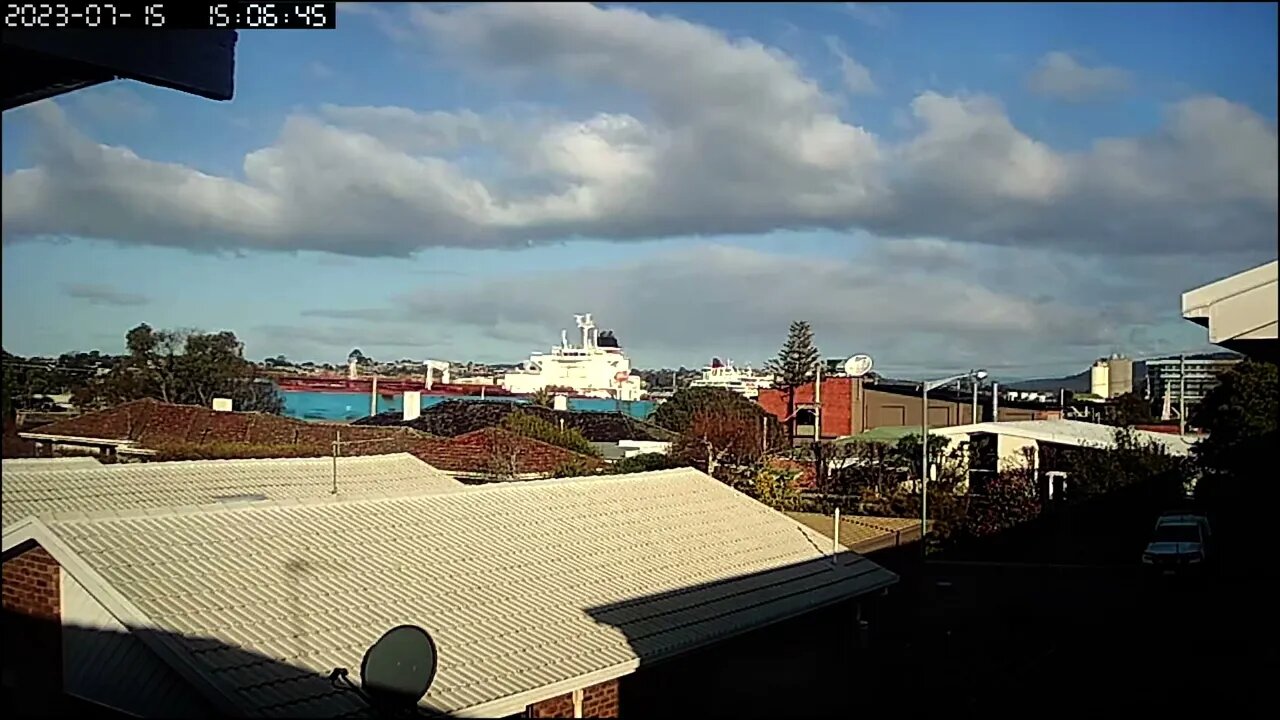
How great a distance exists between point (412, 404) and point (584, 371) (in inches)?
46.3

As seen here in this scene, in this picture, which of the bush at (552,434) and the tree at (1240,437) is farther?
the bush at (552,434)

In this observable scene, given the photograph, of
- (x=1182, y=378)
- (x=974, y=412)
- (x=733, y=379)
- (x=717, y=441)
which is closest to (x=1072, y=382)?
(x=1182, y=378)

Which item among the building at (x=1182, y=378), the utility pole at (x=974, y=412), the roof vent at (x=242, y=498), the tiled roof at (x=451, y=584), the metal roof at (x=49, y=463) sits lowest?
the tiled roof at (x=451, y=584)

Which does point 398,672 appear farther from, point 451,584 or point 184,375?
point 184,375

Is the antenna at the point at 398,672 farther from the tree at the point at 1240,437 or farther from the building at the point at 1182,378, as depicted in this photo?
the tree at the point at 1240,437

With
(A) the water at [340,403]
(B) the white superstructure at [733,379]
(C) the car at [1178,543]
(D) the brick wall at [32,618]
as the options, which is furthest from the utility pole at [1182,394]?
(D) the brick wall at [32,618]

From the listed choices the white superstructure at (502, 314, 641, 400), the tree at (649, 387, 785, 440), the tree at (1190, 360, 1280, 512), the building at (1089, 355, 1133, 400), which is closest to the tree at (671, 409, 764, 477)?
the tree at (649, 387, 785, 440)

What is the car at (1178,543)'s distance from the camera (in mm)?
A: 5793

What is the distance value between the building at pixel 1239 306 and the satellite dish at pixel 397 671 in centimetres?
226

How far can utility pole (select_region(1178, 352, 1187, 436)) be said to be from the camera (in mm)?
4977

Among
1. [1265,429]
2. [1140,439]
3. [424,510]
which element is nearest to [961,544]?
[1140,439]

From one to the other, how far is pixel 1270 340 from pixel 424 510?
13.9 feet

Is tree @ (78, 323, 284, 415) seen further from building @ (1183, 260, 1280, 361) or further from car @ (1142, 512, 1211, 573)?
car @ (1142, 512, 1211, 573)

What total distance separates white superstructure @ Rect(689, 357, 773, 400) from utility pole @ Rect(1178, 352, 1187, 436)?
2341 millimetres
